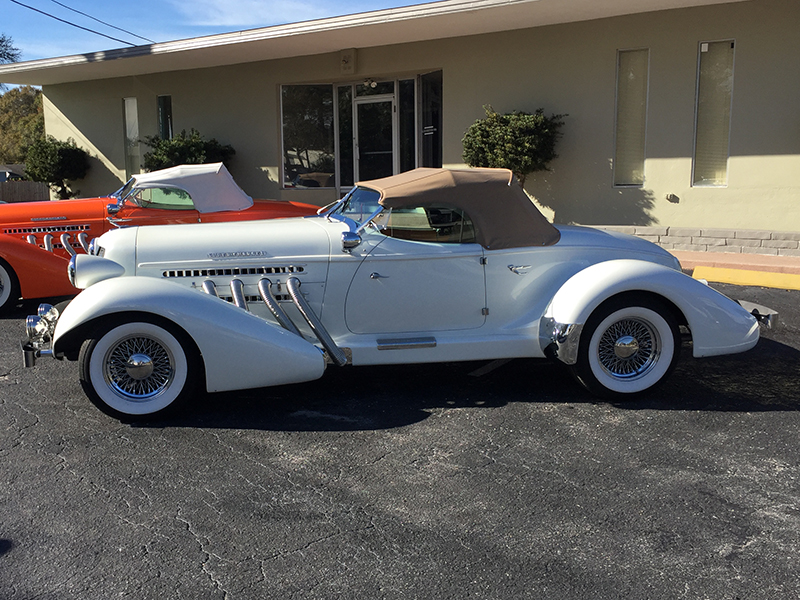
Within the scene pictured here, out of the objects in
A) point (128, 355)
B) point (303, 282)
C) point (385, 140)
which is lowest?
point (128, 355)

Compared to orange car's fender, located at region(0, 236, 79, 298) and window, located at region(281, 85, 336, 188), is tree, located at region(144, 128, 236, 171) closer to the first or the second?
window, located at region(281, 85, 336, 188)

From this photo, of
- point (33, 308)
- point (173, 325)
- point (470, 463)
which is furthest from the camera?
point (33, 308)

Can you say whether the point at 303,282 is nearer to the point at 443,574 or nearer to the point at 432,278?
the point at 432,278

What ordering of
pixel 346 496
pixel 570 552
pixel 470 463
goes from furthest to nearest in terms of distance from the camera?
1. pixel 470 463
2. pixel 346 496
3. pixel 570 552

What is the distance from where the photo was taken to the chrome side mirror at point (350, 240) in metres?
4.93

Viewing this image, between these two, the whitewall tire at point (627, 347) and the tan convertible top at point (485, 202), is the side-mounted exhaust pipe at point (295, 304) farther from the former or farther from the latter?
the whitewall tire at point (627, 347)

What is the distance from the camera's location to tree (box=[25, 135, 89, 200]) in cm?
1827

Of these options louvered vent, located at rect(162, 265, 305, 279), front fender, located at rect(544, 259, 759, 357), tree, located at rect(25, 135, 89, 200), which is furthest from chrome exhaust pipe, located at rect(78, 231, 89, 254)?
tree, located at rect(25, 135, 89, 200)

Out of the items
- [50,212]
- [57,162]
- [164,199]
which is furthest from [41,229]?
[57,162]

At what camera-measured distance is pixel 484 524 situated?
3270mm

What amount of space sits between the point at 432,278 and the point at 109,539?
8.89 ft

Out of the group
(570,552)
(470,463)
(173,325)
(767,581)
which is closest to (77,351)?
(173,325)

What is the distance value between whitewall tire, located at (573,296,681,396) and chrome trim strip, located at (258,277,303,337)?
196 cm

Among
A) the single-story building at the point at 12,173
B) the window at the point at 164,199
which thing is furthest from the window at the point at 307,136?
Result: the single-story building at the point at 12,173
